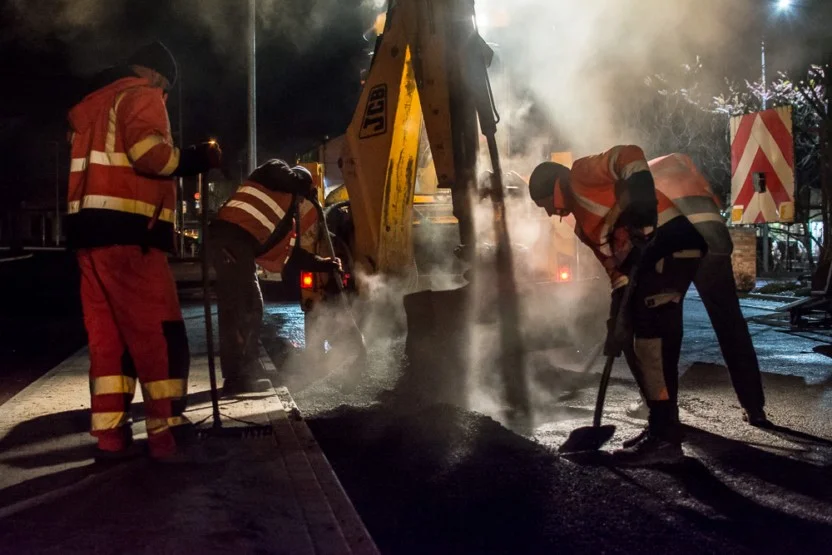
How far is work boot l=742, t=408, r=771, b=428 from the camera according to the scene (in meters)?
4.18

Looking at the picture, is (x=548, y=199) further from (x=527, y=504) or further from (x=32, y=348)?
(x=32, y=348)

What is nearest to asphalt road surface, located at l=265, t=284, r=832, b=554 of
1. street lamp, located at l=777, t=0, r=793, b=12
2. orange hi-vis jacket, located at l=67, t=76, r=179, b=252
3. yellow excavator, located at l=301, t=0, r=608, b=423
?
yellow excavator, located at l=301, t=0, r=608, b=423

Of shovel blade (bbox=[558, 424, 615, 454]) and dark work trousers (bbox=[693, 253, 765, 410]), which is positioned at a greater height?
dark work trousers (bbox=[693, 253, 765, 410])

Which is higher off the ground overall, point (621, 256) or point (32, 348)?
point (621, 256)

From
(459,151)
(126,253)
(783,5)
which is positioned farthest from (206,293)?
(783,5)

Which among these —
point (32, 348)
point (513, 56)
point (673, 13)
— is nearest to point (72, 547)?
point (32, 348)

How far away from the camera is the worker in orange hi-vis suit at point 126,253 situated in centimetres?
335

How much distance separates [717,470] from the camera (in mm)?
3398

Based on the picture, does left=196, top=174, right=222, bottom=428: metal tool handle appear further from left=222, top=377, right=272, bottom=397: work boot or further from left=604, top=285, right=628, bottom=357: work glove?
left=604, top=285, right=628, bottom=357: work glove

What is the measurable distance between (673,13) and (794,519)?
475 inches

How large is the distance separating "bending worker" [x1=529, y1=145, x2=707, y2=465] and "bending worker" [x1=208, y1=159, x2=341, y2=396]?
218cm

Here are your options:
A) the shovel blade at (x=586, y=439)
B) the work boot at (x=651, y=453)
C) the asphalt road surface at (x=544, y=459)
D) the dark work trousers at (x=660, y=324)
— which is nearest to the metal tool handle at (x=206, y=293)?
the asphalt road surface at (x=544, y=459)

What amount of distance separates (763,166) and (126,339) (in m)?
9.48

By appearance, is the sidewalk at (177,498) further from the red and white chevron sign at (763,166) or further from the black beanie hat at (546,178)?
the red and white chevron sign at (763,166)
